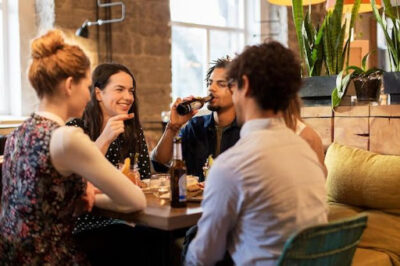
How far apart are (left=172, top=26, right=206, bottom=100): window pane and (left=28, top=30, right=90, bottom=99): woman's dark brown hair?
488 cm

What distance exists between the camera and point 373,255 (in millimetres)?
2434

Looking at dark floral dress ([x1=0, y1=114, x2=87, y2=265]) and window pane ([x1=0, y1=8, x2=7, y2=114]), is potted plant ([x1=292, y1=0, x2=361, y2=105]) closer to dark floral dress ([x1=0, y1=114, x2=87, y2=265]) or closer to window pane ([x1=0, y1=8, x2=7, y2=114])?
dark floral dress ([x1=0, y1=114, x2=87, y2=265])

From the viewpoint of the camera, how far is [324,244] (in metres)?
1.49

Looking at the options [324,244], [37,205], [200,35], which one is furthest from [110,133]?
[200,35]

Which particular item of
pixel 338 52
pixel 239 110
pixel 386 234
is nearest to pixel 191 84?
pixel 338 52

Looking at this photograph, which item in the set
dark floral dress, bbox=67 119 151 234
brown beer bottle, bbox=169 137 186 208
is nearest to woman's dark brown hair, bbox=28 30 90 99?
brown beer bottle, bbox=169 137 186 208

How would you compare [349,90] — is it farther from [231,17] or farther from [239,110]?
[231,17]

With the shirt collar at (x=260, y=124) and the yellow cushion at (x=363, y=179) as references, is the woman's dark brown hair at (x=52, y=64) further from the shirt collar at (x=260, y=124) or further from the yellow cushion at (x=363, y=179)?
the yellow cushion at (x=363, y=179)

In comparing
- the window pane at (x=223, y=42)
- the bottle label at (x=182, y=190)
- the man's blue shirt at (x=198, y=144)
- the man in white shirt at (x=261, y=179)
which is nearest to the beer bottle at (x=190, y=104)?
the man's blue shirt at (x=198, y=144)

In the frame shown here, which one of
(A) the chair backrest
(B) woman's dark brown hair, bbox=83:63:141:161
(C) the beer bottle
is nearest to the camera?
(A) the chair backrest

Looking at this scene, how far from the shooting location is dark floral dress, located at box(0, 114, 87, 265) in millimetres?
1666

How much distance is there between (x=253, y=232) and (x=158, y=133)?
4.44 m

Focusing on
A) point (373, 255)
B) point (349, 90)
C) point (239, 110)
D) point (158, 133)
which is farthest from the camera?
point (158, 133)

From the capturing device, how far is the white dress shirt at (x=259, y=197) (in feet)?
4.85
